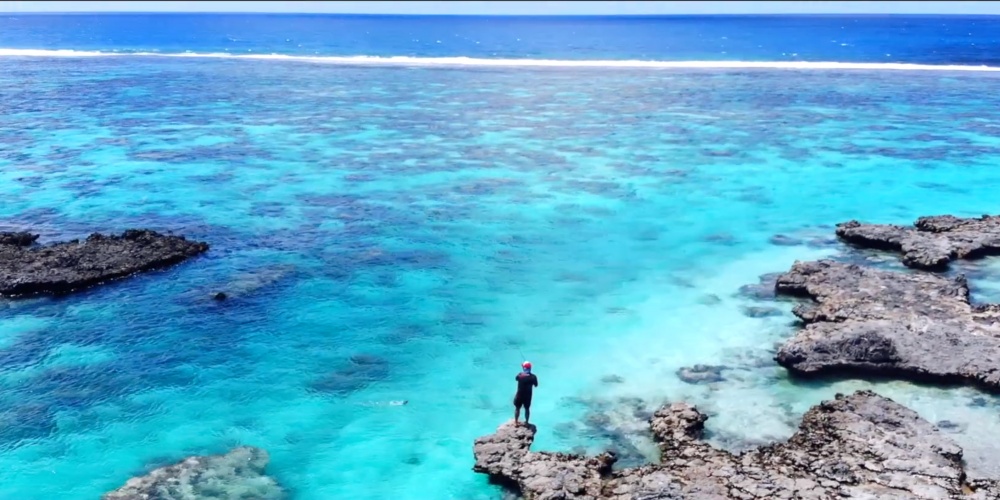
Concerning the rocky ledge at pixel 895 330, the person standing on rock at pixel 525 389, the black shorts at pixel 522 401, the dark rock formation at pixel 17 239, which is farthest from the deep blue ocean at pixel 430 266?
the dark rock formation at pixel 17 239

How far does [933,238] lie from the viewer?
928 inches

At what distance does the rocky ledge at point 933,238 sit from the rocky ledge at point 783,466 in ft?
29.2

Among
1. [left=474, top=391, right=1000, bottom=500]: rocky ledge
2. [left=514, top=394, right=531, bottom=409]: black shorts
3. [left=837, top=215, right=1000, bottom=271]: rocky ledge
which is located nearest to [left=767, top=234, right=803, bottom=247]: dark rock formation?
[left=837, top=215, right=1000, bottom=271]: rocky ledge

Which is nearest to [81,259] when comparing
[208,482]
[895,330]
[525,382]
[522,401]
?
[208,482]

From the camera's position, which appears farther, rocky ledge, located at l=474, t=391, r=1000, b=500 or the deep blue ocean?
the deep blue ocean

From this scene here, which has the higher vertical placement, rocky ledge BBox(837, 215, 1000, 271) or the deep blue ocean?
rocky ledge BBox(837, 215, 1000, 271)

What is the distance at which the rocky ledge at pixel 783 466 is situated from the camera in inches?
494

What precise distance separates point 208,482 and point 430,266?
1112 cm

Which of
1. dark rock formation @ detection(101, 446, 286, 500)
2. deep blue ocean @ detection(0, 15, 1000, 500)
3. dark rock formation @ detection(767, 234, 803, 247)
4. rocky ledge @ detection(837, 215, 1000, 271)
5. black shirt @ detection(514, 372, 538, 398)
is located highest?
rocky ledge @ detection(837, 215, 1000, 271)

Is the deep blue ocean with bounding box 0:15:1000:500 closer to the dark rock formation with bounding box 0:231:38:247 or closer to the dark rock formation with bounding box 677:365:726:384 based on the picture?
the dark rock formation with bounding box 677:365:726:384

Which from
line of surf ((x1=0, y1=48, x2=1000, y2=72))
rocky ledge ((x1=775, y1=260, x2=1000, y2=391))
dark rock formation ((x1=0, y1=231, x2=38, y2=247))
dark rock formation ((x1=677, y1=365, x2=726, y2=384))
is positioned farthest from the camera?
line of surf ((x1=0, y1=48, x2=1000, y2=72))

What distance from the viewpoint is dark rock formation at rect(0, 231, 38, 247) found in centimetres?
2402

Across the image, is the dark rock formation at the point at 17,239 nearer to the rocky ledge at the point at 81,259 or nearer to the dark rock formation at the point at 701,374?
the rocky ledge at the point at 81,259

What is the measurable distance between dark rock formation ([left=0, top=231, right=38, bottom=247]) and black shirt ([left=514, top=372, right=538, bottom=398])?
1718 centimetres
